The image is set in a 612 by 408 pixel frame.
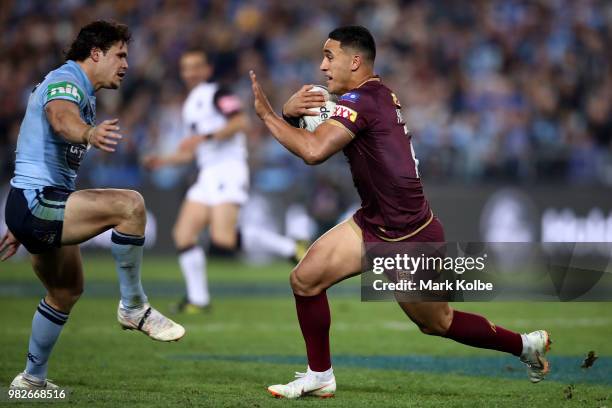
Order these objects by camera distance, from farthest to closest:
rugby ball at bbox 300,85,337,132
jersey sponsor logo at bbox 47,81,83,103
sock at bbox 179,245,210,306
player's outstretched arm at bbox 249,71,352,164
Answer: sock at bbox 179,245,210,306 < rugby ball at bbox 300,85,337,132 < player's outstretched arm at bbox 249,71,352,164 < jersey sponsor logo at bbox 47,81,83,103

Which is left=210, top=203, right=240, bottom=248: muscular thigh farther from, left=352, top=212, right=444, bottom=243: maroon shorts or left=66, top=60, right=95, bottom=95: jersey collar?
left=66, top=60, right=95, bottom=95: jersey collar

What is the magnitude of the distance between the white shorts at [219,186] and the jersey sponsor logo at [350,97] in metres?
5.55

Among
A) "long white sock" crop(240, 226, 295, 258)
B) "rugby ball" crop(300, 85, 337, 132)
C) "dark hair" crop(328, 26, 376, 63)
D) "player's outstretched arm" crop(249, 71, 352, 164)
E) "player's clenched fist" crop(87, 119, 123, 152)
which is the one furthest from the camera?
"long white sock" crop(240, 226, 295, 258)

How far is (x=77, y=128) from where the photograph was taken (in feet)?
20.2

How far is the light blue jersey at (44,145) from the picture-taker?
659 centimetres

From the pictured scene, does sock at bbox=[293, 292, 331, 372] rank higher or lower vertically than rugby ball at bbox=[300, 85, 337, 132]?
lower

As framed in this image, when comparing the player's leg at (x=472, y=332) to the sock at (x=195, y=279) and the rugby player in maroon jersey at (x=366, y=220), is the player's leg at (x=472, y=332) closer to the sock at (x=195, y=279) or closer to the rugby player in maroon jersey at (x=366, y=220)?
the rugby player in maroon jersey at (x=366, y=220)

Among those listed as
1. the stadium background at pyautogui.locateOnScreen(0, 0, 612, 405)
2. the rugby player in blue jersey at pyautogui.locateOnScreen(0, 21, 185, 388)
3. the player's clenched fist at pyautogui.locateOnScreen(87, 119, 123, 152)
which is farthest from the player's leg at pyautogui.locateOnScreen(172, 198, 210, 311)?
the player's clenched fist at pyautogui.locateOnScreen(87, 119, 123, 152)

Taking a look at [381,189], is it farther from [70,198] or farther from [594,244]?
[594,244]

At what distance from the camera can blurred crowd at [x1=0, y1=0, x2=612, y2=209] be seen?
18109 mm

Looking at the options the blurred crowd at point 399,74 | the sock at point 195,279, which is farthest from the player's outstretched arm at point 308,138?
the blurred crowd at point 399,74

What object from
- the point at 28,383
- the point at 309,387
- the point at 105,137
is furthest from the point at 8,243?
the point at 309,387

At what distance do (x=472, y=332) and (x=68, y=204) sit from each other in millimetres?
2757

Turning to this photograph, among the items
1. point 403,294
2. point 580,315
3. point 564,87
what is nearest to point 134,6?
point 564,87
